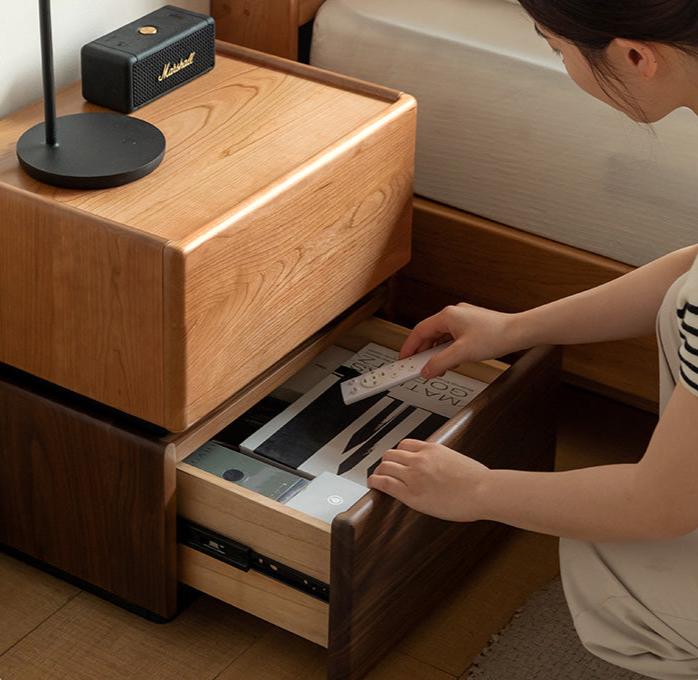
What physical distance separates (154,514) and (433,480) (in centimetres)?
29

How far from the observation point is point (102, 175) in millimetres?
1228

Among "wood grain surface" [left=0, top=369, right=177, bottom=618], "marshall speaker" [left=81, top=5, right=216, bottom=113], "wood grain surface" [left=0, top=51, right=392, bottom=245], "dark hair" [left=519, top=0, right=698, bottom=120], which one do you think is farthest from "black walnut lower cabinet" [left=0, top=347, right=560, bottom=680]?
"dark hair" [left=519, top=0, right=698, bottom=120]

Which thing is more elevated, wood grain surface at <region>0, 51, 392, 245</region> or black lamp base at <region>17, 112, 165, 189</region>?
black lamp base at <region>17, 112, 165, 189</region>

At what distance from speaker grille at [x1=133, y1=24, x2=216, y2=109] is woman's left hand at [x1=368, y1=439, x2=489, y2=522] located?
489 millimetres

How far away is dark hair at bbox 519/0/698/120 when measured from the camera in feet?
2.92

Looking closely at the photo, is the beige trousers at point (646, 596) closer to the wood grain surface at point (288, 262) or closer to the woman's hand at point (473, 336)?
the woman's hand at point (473, 336)

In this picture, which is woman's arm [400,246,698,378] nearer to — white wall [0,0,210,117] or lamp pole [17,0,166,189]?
lamp pole [17,0,166,189]

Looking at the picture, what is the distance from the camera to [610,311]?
1270 millimetres

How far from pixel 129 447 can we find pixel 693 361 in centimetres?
55

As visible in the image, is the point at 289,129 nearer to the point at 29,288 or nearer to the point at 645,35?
the point at 29,288

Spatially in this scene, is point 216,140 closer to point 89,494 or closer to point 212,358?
point 212,358

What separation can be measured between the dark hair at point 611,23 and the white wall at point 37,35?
0.64 metres

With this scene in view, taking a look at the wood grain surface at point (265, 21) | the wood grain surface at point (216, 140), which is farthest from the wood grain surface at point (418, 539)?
the wood grain surface at point (265, 21)

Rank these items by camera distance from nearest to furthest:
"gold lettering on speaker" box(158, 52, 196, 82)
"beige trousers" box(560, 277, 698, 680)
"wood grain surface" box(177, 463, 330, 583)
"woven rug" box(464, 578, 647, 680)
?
"beige trousers" box(560, 277, 698, 680) → "wood grain surface" box(177, 463, 330, 583) → "woven rug" box(464, 578, 647, 680) → "gold lettering on speaker" box(158, 52, 196, 82)
